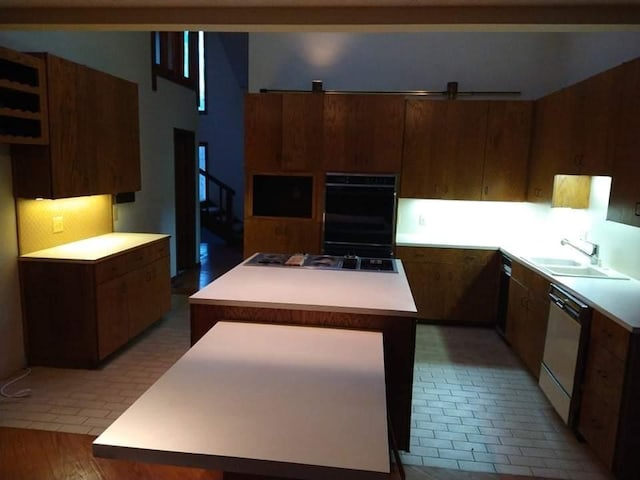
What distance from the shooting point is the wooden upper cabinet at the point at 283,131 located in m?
4.37

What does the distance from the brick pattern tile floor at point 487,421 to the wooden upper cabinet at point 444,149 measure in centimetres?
155

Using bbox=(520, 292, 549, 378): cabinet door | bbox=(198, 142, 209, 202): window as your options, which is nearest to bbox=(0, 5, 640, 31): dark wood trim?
bbox=(520, 292, 549, 378): cabinet door

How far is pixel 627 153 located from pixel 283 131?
2.85m

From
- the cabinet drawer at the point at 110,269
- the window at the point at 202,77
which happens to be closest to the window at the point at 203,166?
the window at the point at 202,77

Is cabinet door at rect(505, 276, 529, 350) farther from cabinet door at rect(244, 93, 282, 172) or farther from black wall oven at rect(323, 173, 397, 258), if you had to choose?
cabinet door at rect(244, 93, 282, 172)

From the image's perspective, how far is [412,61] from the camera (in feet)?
15.7

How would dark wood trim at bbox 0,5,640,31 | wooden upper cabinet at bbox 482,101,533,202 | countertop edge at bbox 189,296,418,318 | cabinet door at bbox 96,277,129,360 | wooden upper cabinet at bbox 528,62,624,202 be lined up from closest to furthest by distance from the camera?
1. dark wood trim at bbox 0,5,640,31
2. countertop edge at bbox 189,296,418,318
3. wooden upper cabinet at bbox 528,62,624,202
4. cabinet door at bbox 96,277,129,360
5. wooden upper cabinet at bbox 482,101,533,202

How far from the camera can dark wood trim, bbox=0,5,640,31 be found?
6.20 feet

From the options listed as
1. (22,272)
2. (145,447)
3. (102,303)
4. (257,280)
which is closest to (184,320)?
(102,303)

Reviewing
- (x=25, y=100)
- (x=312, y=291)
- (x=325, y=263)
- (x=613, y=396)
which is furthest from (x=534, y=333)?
(x=25, y=100)

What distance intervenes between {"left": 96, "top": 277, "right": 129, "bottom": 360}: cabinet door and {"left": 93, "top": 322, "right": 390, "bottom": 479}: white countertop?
6.42 feet

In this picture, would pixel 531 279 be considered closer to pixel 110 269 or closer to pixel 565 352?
pixel 565 352

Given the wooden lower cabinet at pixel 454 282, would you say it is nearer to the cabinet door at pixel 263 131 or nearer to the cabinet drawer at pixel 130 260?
the cabinet door at pixel 263 131

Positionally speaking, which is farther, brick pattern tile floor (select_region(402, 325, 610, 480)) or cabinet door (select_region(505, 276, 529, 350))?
cabinet door (select_region(505, 276, 529, 350))
